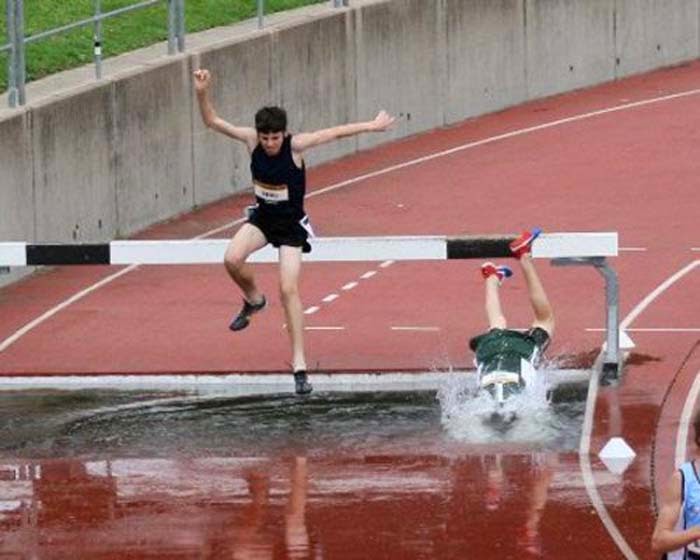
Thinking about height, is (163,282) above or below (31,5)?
below

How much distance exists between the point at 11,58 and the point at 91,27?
4601mm

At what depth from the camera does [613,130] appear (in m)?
33.9

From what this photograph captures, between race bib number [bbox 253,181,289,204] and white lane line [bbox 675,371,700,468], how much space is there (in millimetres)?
3322

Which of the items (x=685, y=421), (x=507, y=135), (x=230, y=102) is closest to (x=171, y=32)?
(x=230, y=102)

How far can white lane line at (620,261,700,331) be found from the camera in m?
21.3

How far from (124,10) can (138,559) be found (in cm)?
1527

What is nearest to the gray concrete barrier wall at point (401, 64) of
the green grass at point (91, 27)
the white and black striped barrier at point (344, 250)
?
the green grass at point (91, 27)

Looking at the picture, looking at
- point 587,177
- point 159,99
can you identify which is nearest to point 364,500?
point 159,99

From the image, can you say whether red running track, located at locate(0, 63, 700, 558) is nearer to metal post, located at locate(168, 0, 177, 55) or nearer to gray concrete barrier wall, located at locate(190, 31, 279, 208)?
gray concrete barrier wall, located at locate(190, 31, 279, 208)

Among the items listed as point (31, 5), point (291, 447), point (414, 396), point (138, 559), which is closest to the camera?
point (138, 559)

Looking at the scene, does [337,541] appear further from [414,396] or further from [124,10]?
[124,10]

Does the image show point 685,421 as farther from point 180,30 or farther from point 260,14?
point 260,14

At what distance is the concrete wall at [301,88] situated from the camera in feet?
86.1

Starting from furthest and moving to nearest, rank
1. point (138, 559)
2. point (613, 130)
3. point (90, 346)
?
point (613, 130)
point (90, 346)
point (138, 559)
